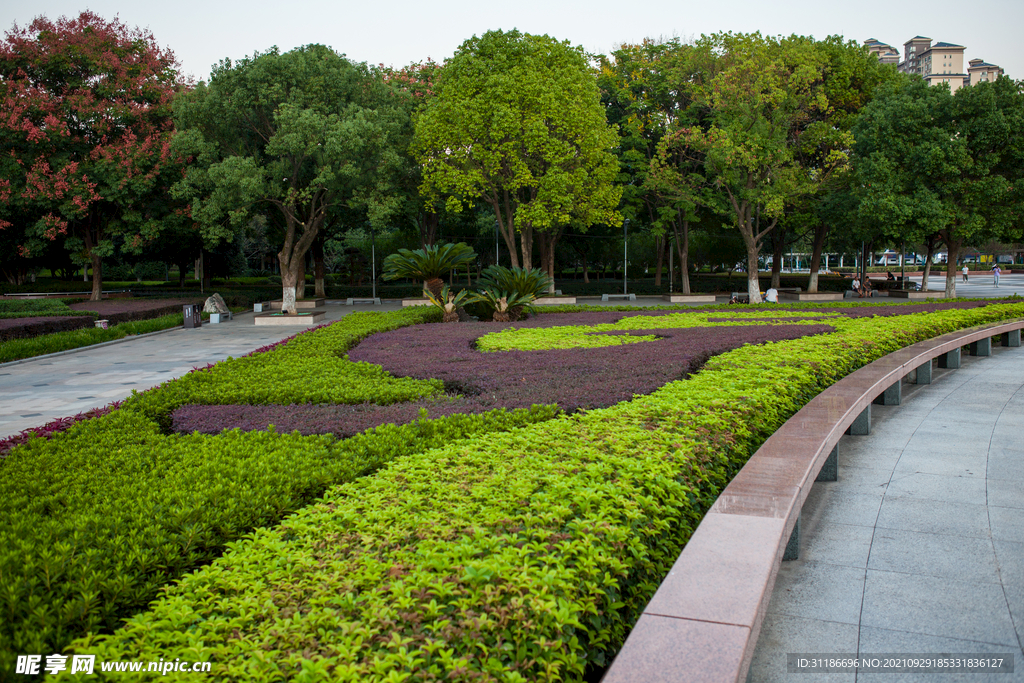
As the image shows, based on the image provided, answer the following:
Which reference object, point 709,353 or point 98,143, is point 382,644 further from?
point 98,143

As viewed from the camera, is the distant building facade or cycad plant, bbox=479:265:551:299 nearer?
cycad plant, bbox=479:265:551:299

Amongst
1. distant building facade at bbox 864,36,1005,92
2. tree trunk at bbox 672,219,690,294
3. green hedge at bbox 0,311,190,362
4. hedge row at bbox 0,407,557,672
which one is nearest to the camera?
hedge row at bbox 0,407,557,672

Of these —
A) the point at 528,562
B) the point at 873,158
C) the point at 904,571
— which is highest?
the point at 873,158

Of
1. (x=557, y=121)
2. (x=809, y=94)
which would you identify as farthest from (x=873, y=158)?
(x=557, y=121)

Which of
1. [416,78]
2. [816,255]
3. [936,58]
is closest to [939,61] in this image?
[936,58]

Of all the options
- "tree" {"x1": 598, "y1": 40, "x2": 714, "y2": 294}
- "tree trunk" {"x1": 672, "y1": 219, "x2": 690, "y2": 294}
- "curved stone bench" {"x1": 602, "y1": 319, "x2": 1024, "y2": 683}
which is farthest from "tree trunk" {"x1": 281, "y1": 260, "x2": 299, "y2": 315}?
"curved stone bench" {"x1": 602, "y1": 319, "x2": 1024, "y2": 683}

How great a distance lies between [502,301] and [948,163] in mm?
17898

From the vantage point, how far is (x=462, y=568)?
280 centimetres

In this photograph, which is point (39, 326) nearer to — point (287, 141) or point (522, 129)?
point (287, 141)

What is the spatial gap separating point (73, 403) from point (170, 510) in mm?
6942

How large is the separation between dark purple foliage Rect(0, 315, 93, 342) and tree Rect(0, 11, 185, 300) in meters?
8.26

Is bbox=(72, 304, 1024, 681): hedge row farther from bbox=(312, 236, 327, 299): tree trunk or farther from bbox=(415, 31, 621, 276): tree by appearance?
Result: bbox=(312, 236, 327, 299): tree trunk

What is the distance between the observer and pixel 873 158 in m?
25.9

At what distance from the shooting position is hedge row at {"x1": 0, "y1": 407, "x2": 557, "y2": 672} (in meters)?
2.62
